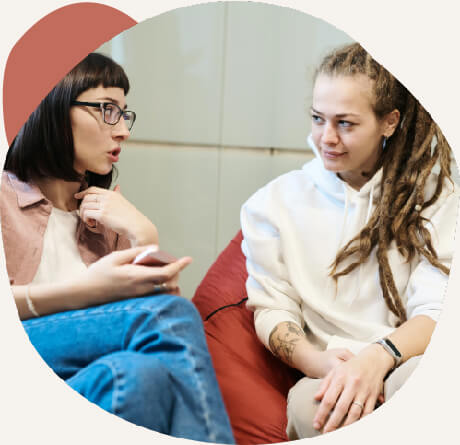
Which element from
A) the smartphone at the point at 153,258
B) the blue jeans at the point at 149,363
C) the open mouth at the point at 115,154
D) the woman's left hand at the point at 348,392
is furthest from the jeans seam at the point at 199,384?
the open mouth at the point at 115,154

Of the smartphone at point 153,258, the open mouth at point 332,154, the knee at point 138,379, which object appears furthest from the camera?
the open mouth at point 332,154

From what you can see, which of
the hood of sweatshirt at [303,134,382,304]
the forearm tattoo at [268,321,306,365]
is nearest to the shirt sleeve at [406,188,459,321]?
the hood of sweatshirt at [303,134,382,304]

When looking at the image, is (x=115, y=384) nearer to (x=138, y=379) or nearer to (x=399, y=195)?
(x=138, y=379)

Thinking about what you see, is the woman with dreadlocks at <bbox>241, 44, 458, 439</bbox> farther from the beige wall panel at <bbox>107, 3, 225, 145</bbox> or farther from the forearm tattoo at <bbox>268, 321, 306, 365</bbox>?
the beige wall panel at <bbox>107, 3, 225, 145</bbox>

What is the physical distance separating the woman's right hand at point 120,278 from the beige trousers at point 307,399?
322mm

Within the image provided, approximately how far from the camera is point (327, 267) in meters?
1.27

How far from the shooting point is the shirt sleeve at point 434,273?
126 centimetres

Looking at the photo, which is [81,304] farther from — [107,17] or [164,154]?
[107,17]

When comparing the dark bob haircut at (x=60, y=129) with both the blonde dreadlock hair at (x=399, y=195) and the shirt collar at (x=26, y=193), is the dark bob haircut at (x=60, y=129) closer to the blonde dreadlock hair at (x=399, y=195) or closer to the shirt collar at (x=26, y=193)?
the shirt collar at (x=26, y=193)

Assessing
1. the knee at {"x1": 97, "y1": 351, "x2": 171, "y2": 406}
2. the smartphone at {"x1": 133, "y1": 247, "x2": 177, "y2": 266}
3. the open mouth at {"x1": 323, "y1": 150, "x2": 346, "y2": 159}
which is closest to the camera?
the knee at {"x1": 97, "y1": 351, "x2": 171, "y2": 406}

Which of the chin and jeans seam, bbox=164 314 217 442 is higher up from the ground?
the chin

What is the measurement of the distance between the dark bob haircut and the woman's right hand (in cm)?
15

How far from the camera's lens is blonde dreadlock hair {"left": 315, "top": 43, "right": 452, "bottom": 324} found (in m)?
→ 1.26

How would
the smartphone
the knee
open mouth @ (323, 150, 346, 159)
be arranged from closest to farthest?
the knee, the smartphone, open mouth @ (323, 150, 346, 159)
